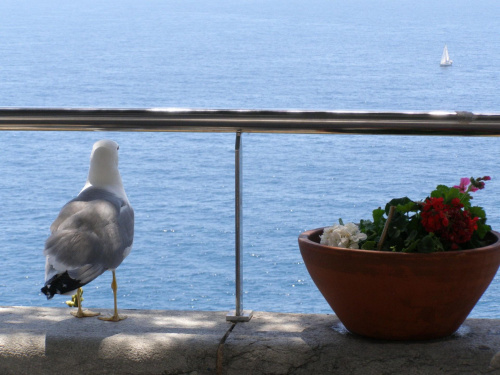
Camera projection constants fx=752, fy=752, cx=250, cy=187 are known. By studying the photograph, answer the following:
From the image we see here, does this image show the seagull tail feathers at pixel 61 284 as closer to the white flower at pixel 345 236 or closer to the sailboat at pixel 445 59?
the white flower at pixel 345 236

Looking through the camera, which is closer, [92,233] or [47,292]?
[47,292]

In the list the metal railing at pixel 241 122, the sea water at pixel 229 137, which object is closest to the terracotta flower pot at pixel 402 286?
the metal railing at pixel 241 122

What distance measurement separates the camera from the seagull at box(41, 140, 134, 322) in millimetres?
1932

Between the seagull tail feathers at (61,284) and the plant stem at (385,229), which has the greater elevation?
the plant stem at (385,229)

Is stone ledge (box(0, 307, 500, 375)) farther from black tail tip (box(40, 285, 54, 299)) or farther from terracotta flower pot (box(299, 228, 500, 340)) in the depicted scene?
black tail tip (box(40, 285, 54, 299))

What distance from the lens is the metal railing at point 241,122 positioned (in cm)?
197

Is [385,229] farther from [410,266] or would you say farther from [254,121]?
[254,121]

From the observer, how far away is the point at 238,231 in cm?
214

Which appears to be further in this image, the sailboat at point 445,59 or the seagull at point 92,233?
the sailboat at point 445,59

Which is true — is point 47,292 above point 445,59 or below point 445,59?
below

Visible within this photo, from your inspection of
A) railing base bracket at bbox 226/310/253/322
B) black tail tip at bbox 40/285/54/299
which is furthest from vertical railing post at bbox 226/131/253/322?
black tail tip at bbox 40/285/54/299

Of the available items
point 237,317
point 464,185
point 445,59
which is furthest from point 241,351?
point 445,59

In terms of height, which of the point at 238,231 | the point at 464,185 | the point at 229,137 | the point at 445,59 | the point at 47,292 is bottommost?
the point at 229,137

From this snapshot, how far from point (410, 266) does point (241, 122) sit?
0.60 m
